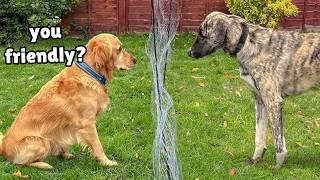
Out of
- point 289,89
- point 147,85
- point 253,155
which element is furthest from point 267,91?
point 147,85

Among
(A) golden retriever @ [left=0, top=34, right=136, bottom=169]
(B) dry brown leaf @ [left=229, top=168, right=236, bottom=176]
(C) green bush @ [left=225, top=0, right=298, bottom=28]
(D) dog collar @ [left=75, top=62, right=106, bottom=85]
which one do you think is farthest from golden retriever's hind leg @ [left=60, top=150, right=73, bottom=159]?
Answer: (C) green bush @ [left=225, top=0, right=298, bottom=28]

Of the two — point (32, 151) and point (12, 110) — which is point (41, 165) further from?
point (12, 110)

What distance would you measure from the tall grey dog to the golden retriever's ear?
3.02 feet

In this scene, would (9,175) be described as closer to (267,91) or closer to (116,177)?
(116,177)

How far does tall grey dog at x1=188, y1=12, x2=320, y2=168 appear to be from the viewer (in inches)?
229

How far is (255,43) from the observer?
588 cm

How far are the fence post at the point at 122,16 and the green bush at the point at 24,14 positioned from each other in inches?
46.0

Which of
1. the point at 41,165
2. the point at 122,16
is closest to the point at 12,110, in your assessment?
the point at 41,165

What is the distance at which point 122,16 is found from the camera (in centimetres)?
1417

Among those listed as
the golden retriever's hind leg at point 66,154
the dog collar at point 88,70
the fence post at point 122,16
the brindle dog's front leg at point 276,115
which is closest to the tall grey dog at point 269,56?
the brindle dog's front leg at point 276,115

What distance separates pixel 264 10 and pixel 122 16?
3738 mm

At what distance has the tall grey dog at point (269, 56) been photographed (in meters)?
5.82

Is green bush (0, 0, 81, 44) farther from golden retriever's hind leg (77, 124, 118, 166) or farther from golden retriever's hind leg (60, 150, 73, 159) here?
golden retriever's hind leg (77, 124, 118, 166)

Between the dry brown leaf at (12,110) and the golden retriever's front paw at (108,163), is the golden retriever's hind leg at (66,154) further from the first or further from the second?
the dry brown leaf at (12,110)
